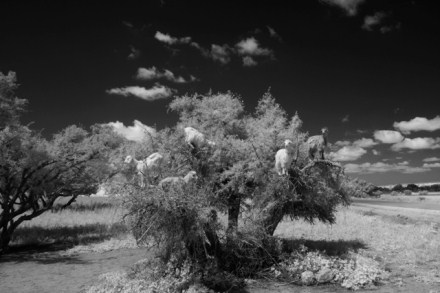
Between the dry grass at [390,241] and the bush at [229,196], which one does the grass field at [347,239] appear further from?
the bush at [229,196]

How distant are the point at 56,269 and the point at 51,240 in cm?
801

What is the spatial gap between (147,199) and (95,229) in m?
18.0

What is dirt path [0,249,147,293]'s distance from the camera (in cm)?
1297

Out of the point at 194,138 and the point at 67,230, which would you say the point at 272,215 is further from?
the point at 67,230

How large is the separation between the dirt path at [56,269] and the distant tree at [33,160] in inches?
118

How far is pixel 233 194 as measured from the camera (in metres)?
15.8

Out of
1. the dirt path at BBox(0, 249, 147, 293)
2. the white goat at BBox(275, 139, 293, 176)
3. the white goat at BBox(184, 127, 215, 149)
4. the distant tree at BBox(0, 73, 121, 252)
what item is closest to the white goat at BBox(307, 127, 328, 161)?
the white goat at BBox(275, 139, 293, 176)

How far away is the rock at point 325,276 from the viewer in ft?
38.9

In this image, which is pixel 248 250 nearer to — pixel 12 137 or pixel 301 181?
pixel 301 181

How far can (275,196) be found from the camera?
1367cm

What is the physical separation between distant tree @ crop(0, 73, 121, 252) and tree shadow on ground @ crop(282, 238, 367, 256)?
12.7 meters

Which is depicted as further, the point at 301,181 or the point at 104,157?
the point at 104,157

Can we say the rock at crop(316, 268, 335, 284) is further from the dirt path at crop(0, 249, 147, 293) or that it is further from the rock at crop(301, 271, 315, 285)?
the dirt path at crop(0, 249, 147, 293)

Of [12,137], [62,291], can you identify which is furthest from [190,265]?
[12,137]
